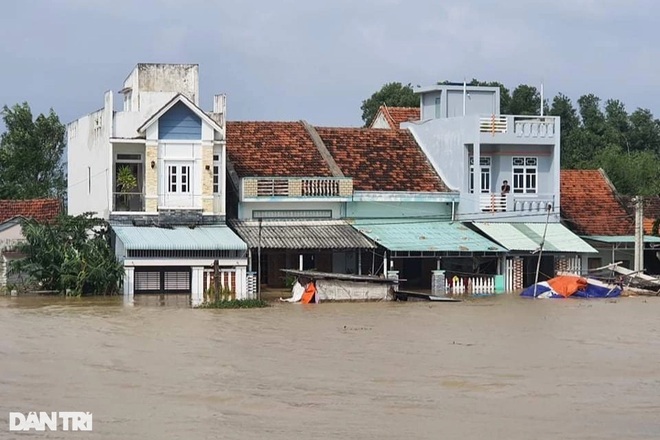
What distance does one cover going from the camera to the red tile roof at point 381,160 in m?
37.9

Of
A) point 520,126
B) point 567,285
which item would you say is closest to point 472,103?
point 520,126

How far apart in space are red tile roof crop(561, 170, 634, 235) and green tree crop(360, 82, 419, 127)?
49.1ft

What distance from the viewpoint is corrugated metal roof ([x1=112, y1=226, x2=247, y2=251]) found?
3299 centimetres

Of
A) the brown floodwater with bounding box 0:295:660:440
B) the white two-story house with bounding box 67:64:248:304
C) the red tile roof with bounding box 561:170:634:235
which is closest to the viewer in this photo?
the brown floodwater with bounding box 0:295:660:440

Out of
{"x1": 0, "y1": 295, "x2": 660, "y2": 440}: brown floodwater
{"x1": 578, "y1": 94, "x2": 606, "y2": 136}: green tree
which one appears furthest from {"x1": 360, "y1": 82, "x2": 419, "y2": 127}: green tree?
{"x1": 0, "y1": 295, "x2": 660, "y2": 440}: brown floodwater

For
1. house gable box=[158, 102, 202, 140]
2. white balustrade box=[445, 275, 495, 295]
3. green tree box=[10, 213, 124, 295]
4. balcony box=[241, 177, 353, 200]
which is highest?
house gable box=[158, 102, 202, 140]

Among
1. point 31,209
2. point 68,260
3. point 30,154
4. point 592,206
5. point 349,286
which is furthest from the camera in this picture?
point 30,154

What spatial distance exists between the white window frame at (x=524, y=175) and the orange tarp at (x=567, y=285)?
5.42 meters

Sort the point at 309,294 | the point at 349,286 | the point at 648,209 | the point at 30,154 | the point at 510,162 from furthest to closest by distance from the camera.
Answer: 1. the point at 30,154
2. the point at 648,209
3. the point at 510,162
4. the point at 349,286
5. the point at 309,294

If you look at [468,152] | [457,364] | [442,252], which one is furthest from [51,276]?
[457,364]

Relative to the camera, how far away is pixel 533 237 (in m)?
37.2

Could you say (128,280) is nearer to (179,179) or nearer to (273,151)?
(179,179)

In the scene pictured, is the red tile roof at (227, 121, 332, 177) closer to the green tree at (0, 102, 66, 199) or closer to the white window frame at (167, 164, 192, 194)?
the white window frame at (167, 164, 192, 194)

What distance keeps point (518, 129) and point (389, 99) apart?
19.4 meters
